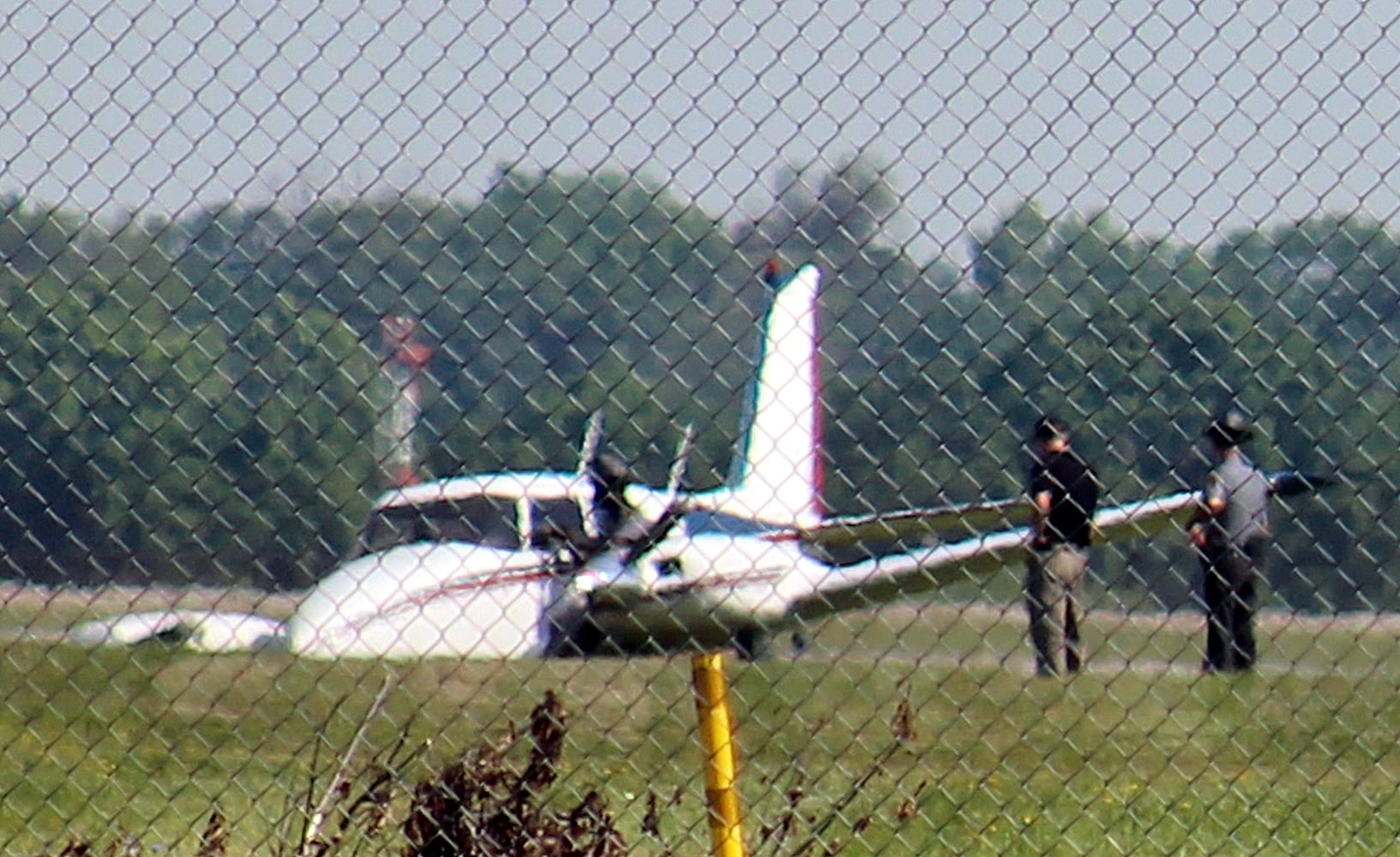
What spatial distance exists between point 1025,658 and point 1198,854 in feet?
19.7

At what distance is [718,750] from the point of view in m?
4.18

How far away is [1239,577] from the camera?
28.3 feet

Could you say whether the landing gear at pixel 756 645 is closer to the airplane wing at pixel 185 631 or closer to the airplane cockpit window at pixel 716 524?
the airplane cockpit window at pixel 716 524

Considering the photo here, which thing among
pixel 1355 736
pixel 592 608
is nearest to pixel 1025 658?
pixel 592 608

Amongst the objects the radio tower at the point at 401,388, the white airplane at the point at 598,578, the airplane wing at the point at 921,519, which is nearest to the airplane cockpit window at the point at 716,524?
the white airplane at the point at 598,578

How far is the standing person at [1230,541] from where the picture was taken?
17.9 ft

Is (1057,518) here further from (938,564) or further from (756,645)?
(756,645)

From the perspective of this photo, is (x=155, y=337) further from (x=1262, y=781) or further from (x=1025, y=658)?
(x=1025, y=658)

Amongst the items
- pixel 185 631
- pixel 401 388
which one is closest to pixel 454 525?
pixel 185 631

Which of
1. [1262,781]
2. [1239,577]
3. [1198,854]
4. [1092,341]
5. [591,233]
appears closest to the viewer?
[591,233]

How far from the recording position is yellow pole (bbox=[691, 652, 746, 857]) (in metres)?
4.15

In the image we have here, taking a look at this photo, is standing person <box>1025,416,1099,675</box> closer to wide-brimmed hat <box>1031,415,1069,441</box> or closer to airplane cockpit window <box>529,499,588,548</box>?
wide-brimmed hat <box>1031,415,1069,441</box>

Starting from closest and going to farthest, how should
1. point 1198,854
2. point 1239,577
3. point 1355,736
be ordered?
point 1355,736
point 1198,854
point 1239,577

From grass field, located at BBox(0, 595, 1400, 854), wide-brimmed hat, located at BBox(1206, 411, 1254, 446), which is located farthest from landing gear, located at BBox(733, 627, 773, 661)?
wide-brimmed hat, located at BBox(1206, 411, 1254, 446)
